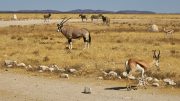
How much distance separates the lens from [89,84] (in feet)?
63.9

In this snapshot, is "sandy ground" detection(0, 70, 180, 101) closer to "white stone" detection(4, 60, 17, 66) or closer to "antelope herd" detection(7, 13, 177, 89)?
"antelope herd" detection(7, 13, 177, 89)

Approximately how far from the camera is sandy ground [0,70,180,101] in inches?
648

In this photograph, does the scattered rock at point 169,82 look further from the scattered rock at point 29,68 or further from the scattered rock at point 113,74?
the scattered rock at point 29,68

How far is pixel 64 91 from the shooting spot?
58.4 ft

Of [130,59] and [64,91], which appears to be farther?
[64,91]

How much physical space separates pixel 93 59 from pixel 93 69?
10.9ft

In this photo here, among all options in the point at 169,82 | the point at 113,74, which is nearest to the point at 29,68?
the point at 113,74

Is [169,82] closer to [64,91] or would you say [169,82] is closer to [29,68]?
[64,91]

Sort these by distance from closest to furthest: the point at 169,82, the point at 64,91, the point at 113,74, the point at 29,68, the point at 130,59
Answer: the point at 130,59
the point at 64,91
the point at 169,82
the point at 113,74
the point at 29,68

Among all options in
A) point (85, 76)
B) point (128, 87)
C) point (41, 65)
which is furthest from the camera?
point (41, 65)

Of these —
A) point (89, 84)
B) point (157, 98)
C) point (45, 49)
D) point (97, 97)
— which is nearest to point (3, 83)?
point (89, 84)

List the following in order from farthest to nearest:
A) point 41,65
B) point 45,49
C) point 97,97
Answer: point 45,49, point 41,65, point 97,97

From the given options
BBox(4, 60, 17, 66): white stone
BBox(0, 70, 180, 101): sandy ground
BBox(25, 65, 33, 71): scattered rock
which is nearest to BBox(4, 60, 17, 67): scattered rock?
BBox(4, 60, 17, 66): white stone

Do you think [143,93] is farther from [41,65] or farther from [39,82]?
[41,65]
